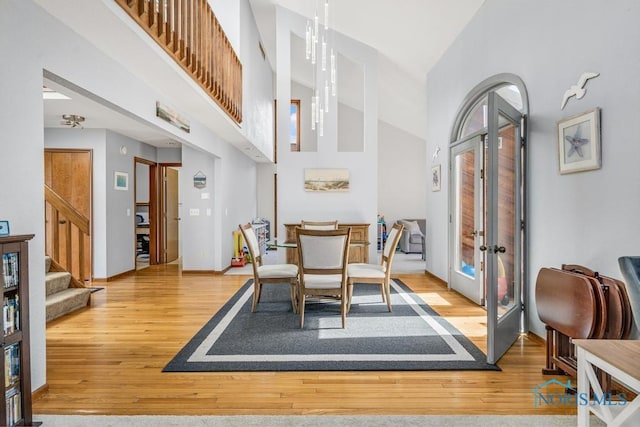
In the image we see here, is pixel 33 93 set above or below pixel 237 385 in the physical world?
above

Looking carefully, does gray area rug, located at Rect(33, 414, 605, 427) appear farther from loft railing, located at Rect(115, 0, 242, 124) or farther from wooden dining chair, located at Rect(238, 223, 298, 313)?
loft railing, located at Rect(115, 0, 242, 124)

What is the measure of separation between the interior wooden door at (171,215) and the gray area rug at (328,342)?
158 inches

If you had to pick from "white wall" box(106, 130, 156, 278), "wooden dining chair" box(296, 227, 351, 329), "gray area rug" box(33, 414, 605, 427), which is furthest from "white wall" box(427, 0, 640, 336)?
"white wall" box(106, 130, 156, 278)

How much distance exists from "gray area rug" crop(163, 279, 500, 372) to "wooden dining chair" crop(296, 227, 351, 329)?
0.29 metres

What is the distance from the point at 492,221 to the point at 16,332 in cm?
291

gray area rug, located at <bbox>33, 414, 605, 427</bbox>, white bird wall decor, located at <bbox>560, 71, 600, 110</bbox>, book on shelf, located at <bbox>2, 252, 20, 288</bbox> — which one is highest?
white bird wall decor, located at <bbox>560, 71, 600, 110</bbox>

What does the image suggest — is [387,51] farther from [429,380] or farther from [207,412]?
[207,412]

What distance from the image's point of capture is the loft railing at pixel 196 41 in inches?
104

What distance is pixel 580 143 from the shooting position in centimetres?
259

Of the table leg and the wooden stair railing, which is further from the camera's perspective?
the wooden stair railing

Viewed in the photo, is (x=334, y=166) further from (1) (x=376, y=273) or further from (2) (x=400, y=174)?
(2) (x=400, y=174)

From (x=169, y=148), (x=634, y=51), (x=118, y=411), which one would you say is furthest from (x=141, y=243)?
(x=634, y=51)

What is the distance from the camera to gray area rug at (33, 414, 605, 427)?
193cm

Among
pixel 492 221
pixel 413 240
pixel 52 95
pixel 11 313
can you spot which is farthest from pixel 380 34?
pixel 11 313
